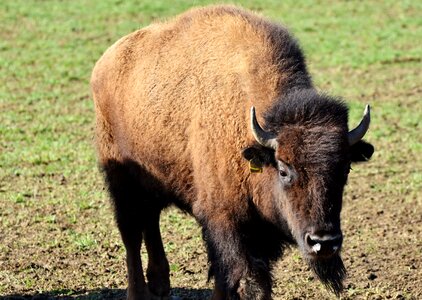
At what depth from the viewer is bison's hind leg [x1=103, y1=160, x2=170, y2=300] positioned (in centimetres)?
818

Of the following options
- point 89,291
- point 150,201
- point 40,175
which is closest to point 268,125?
point 150,201

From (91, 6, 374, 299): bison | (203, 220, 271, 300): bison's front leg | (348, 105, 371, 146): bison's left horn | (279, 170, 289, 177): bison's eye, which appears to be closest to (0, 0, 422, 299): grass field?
(91, 6, 374, 299): bison

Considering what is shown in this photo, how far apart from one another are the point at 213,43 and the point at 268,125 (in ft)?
4.11

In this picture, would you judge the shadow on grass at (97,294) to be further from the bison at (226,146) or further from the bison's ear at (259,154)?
the bison's ear at (259,154)

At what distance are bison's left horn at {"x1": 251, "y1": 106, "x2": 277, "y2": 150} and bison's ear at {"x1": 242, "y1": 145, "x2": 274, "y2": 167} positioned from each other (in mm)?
49

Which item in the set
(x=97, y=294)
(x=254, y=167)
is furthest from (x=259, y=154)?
(x=97, y=294)

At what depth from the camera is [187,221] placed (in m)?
10.1

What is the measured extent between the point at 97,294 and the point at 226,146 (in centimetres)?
192

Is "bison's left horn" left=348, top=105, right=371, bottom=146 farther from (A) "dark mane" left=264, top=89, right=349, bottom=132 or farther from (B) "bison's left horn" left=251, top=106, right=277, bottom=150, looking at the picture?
(B) "bison's left horn" left=251, top=106, right=277, bottom=150

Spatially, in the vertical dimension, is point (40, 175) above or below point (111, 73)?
below

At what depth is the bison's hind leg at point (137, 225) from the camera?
8.18 m

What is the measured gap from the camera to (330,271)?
6957 mm

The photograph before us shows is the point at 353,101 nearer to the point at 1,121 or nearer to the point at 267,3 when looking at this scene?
the point at 1,121

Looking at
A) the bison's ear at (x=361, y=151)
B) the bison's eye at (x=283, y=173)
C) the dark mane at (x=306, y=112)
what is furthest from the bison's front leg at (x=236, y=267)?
the bison's ear at (x=361, y=151)
